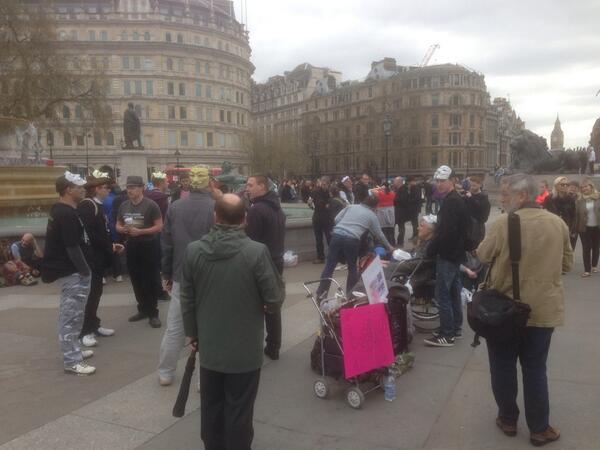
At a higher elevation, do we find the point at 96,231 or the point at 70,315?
the point at 96,231

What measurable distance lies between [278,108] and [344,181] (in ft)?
360

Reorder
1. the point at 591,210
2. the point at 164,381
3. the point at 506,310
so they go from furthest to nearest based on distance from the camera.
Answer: the point at 591,210 < the point at 164,381 < the point at 506,310

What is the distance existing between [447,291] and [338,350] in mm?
1795

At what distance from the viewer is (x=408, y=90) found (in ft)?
251

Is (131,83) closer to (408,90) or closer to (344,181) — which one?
(408,90)

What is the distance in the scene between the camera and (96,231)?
575cm

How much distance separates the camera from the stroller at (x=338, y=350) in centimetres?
421

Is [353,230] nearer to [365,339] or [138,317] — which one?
[365,339]

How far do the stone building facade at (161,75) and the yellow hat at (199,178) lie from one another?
76.1 meters

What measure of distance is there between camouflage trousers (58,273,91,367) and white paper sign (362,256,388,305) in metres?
2.87

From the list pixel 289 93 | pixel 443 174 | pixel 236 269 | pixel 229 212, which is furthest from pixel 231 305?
pixel 289 93

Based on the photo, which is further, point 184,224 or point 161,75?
point 161,75

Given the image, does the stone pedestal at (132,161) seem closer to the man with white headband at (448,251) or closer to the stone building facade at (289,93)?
the man with white headband at (448,251)

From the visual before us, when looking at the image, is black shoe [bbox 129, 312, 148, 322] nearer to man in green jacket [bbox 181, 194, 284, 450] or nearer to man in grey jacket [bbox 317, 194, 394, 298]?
man in grey jacket [bbox 317, 194, 394, 298]
